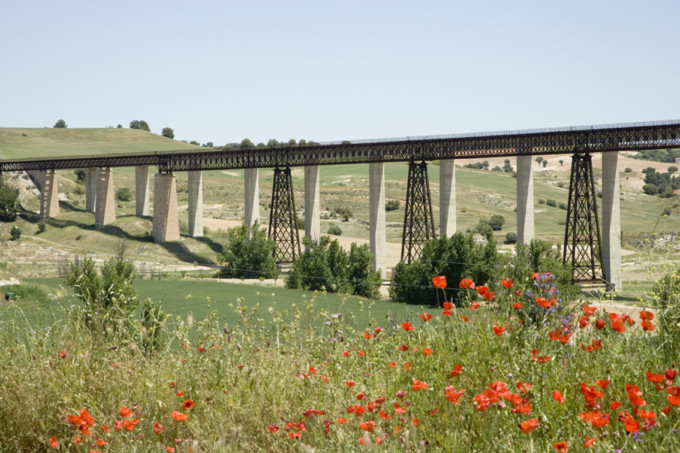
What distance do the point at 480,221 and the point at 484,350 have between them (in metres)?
94.8

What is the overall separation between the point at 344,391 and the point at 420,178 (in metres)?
42.3

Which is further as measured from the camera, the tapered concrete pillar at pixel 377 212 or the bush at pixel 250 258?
the tapered concrete pillar at pixel 377 212

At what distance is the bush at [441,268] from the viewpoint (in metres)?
41.8

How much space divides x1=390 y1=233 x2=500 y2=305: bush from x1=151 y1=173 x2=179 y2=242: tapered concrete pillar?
30.8m

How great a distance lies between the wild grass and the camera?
5613mm

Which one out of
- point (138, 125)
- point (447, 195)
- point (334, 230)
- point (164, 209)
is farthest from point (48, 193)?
point (138, 125)

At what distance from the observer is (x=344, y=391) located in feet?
23.9

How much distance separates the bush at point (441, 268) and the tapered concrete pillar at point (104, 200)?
137 ft

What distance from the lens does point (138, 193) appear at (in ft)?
257

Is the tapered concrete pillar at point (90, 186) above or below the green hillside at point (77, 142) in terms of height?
below

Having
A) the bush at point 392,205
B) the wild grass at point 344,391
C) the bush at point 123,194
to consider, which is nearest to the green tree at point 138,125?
the bush at point 123,194

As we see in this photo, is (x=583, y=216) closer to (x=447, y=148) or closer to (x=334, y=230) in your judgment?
(x=447, y=148)

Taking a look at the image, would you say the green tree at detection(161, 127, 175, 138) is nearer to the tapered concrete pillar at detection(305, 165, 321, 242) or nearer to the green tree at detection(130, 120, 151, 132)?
the green tree at detection(130, 120, 151, 132)

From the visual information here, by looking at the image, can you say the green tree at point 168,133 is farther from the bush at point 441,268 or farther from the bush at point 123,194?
the bush at point 441,268
